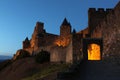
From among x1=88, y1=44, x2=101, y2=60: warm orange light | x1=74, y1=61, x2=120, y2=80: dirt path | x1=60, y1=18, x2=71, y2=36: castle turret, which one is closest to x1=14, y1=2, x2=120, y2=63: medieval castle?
x1=60, y1=18, x2=71, y2=36: castle turret

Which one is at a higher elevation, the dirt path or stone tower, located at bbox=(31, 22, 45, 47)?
stone tower, located at bbox=(31, 22, 45, 47)

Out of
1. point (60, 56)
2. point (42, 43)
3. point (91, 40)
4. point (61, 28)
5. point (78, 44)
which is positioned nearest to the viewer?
point (91, 40)

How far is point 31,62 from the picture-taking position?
54250 millimetres

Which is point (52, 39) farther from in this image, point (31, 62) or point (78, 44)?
A: point (78, 44)

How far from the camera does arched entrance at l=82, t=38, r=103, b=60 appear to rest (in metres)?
33.0

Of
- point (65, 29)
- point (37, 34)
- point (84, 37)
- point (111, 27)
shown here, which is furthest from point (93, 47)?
point (37, 34)

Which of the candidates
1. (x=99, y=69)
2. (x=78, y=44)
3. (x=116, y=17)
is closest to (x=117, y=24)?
(x=116, y=17)

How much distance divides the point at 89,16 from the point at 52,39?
938 inches

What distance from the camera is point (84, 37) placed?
37.8 metres

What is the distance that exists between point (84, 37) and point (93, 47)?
2.58m

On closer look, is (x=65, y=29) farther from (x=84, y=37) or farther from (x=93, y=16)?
(x=84, y=37)

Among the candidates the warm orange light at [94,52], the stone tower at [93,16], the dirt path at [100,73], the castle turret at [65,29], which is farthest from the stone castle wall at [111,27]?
the castle turret at [65,29]

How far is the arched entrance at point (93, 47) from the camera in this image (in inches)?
1299

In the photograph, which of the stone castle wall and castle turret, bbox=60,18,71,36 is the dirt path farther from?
castle turret, bbox=60,18,71,36
